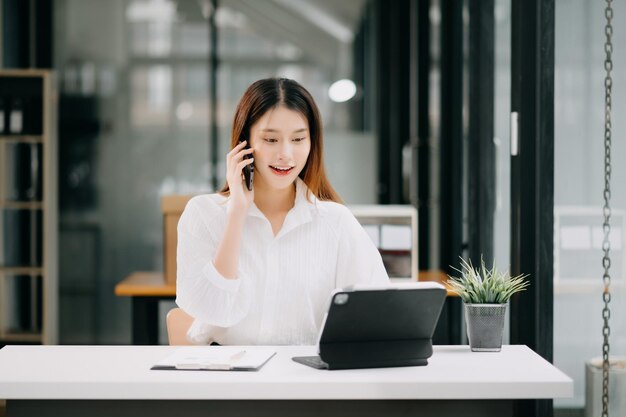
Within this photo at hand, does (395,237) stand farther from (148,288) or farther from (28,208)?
(28,208)

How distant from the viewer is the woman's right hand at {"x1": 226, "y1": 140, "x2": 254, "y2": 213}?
2.53 meters

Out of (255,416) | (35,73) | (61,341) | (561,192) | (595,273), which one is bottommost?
(61,341)

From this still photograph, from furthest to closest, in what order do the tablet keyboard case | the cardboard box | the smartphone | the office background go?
the office background < the cardboard box < the smartphone < the tablet keyboard case

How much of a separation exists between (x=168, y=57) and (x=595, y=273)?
437 centimetres

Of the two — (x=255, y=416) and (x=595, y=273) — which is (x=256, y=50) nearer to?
(x=595, y=273)

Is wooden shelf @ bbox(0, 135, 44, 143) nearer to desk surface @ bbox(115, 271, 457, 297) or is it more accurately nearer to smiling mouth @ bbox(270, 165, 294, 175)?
desk surface @ bbox(115, 271, 457, 297)

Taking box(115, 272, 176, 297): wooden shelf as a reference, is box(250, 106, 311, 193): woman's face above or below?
above

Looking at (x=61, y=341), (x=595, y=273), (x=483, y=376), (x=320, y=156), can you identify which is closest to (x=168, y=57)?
(x=61, y=341)

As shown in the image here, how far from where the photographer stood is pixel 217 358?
2.12 metres

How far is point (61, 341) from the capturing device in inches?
253

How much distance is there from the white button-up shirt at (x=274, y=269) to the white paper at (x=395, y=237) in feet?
5.24

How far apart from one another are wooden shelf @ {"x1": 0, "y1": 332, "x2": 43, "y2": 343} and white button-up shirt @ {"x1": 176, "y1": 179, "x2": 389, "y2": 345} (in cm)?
358

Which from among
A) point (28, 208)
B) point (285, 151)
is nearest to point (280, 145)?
point (285, 151)

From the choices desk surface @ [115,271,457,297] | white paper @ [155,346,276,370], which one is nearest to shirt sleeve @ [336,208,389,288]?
white paper @ [155,346,276,370]
